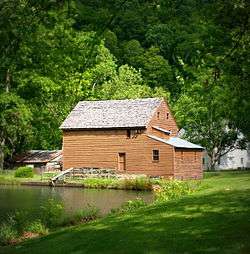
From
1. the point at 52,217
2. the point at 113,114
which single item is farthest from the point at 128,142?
the point at 52,217

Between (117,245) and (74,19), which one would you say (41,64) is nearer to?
(117,245)

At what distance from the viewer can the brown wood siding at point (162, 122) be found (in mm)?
53844

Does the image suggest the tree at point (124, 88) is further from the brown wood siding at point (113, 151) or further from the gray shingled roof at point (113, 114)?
the brown wood siding at point (113, 151)

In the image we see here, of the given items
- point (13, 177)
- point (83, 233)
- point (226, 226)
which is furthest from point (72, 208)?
point (13, 177)

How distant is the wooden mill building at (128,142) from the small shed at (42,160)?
6.39 metres

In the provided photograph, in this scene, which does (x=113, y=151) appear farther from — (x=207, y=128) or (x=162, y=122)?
(x=207, y=128)

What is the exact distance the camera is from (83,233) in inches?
656

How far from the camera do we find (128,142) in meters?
52.9

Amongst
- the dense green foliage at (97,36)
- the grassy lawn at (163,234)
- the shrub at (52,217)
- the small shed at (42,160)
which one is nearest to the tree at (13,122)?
the dense green foliage at (97,36)

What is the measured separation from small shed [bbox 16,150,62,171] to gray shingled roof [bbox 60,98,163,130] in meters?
7.80

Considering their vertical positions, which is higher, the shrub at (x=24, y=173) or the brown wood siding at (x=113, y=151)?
the brown wood siding at (x=113, y=151)

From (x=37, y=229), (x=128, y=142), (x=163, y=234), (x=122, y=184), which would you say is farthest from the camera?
(x=128, y=142)

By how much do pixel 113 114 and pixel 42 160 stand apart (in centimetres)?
1356

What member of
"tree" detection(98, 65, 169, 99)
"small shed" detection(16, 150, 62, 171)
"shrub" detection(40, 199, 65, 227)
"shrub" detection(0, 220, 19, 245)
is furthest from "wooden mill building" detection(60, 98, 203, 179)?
"shrub" detection(0, 220, 19, 245)
